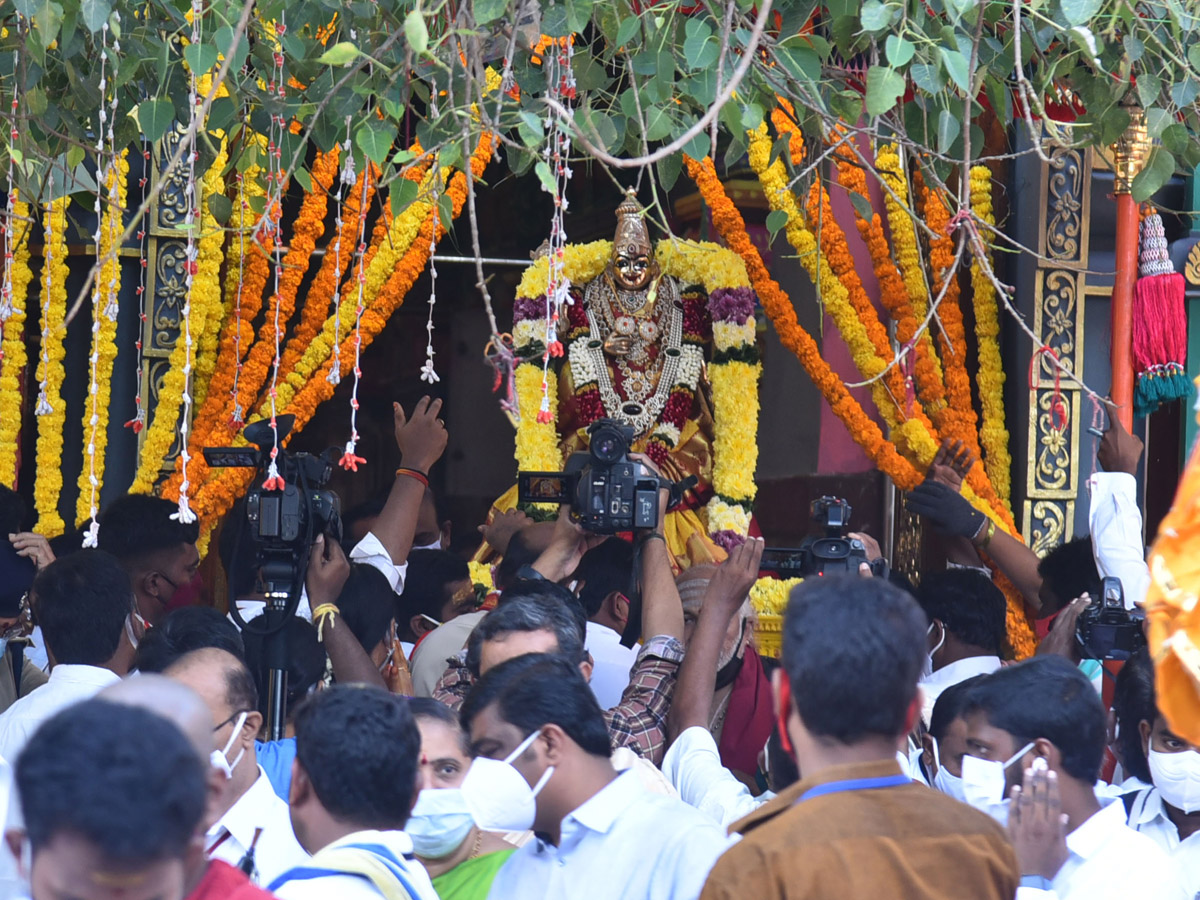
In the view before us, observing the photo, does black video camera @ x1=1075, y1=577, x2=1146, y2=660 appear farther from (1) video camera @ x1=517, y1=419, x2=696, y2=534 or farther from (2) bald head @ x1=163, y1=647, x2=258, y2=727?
(2) bald head @ x1=163, y1=647, x2=258, y2=727

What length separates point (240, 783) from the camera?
2842mm

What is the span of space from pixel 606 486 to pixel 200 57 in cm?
166

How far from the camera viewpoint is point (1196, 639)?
1.87 metres

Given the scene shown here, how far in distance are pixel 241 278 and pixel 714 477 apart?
240 centimetres

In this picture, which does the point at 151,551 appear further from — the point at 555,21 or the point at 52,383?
the point at 555,21

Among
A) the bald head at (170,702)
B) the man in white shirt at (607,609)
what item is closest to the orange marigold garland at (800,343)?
the man in white shirt at (607,609)

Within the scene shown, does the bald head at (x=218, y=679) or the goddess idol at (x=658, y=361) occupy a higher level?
the goddess idol at (x=658, y=361)

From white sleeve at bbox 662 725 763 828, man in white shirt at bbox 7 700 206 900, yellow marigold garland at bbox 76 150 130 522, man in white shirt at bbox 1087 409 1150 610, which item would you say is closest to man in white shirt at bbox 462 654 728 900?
white sleeve at bbox 662 725 763 828

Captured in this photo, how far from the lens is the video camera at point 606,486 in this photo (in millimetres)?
4164

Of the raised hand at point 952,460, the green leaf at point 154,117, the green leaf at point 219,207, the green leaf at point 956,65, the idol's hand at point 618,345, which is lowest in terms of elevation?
the raised hand at point 952,460

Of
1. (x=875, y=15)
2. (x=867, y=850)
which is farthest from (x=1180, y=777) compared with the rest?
(x=875, y=15)

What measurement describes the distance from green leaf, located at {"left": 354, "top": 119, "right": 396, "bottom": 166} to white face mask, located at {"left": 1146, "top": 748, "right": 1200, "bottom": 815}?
6.92 feet

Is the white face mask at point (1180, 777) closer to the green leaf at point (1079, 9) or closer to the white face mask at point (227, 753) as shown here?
the green leaf at point (1079, 9)

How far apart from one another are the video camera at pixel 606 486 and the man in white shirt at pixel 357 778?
6.04 feet
